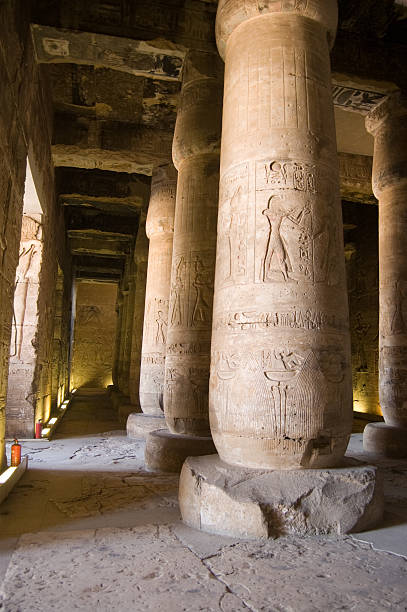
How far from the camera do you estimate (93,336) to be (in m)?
24.0

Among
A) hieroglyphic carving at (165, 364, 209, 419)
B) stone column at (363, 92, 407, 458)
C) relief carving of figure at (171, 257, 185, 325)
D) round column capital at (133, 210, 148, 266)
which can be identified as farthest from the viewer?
round column capital at (133, 210, 148, 266)

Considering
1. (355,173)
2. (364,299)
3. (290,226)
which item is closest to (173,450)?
(290,226)

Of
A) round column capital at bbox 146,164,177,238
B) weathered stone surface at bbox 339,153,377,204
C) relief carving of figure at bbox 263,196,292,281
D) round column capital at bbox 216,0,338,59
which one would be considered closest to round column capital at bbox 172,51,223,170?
round column capital at bbox 216,0,338,59

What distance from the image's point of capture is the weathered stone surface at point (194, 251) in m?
5.02

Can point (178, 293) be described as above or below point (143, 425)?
above

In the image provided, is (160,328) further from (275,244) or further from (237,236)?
(275,244)

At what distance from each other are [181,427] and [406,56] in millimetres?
6277

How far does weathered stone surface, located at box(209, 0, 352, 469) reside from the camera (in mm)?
2852

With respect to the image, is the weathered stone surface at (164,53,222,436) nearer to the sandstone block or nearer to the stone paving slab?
the stone paving slab

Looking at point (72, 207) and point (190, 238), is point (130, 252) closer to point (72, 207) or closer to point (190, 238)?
point (72, 207)

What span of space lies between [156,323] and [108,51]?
12.9 ft

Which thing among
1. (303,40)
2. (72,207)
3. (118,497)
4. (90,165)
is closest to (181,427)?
(118,497)

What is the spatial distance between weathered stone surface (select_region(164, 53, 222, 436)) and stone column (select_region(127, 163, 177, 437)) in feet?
6.26

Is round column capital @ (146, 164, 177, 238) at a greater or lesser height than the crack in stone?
greater
